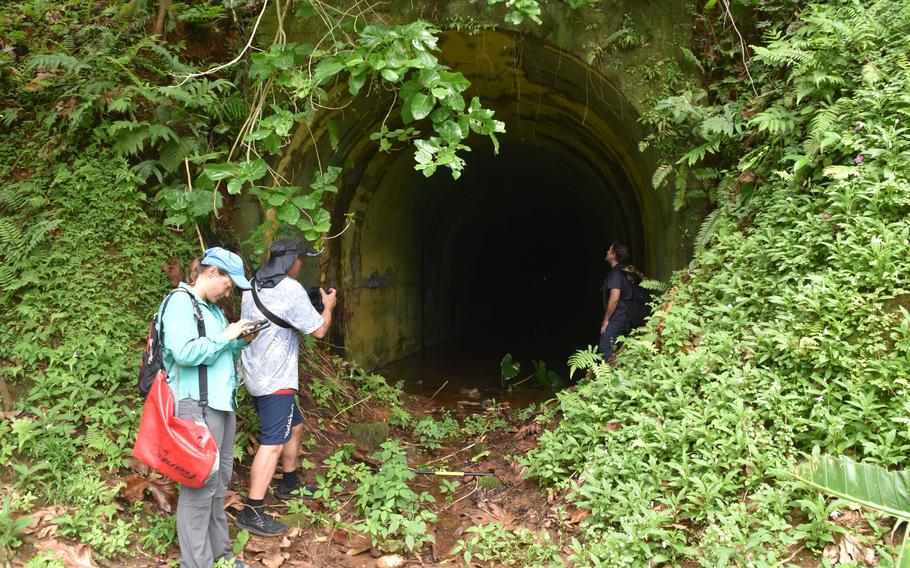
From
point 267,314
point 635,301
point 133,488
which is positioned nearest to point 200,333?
point 267,314

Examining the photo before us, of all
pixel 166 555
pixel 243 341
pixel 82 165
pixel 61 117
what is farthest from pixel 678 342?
pixel 61 117

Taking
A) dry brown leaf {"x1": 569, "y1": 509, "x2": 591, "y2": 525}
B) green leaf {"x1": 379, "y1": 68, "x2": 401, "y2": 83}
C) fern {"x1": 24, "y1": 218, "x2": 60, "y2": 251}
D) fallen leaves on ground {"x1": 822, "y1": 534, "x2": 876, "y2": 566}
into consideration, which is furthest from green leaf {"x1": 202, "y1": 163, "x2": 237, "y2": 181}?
fallen leaves on ground {"x1": 822, "y1": 534, "x2": 876, "y2": 566}

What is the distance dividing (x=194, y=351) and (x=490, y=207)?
12.4m

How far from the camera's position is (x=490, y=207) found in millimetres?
14922

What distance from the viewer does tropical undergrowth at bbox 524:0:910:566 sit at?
10.0 feet

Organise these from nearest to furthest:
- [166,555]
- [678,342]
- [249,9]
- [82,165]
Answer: [166,555]
[678,342]
[82,165]
[249,9]

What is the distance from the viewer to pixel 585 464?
3.89m

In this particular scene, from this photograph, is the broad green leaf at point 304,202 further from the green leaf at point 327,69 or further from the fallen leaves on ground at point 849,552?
the fallen leaves on ground at point 849,552

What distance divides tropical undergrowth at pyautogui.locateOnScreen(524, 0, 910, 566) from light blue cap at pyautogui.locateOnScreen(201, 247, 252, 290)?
2396 millimetres

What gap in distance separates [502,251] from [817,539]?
16.6 m

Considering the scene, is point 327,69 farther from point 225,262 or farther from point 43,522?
point 43,522

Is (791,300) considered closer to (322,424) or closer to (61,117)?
(322,424)

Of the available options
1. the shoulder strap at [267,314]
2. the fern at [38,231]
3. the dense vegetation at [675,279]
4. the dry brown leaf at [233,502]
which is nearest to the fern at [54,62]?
the dense vegetation at [675,279]

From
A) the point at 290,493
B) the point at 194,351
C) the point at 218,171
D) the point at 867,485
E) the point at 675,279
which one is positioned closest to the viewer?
the point at 867,485
